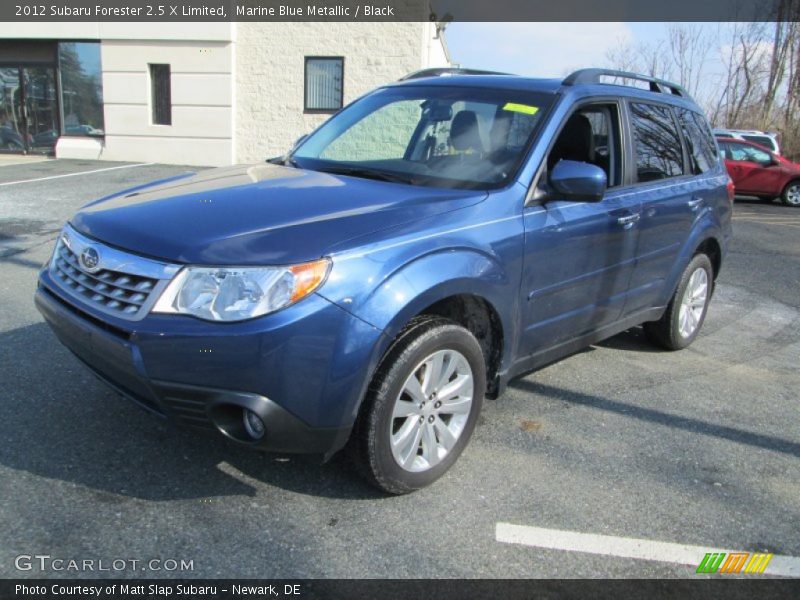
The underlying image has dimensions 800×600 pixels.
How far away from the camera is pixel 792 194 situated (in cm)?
1702

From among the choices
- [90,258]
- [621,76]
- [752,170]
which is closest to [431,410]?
[90,258]

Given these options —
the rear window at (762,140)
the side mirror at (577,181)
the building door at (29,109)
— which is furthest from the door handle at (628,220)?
the building door at (29,109)

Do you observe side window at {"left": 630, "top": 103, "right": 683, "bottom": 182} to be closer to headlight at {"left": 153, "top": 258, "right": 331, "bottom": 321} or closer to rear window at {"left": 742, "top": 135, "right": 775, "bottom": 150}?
headlight at {"left": 153, "top": 258, "right": 331, "bottom": 321}

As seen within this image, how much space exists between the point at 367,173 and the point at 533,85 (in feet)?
3.64

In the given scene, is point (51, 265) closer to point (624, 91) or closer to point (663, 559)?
point (663, 559)

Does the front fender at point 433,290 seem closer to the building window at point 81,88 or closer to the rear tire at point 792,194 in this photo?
the rear tire at point 792,194

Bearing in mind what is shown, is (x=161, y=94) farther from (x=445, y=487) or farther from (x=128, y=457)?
(x=445, y=487)

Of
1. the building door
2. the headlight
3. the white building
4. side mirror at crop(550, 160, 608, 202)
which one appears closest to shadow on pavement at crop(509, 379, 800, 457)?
side mirror at crop(550, 160, 608, 202)

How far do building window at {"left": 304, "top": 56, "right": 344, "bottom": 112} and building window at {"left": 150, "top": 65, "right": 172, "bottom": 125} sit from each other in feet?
11.9

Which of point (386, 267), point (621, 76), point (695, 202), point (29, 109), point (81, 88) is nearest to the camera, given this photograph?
point (386, 267)

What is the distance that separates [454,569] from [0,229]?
797cm

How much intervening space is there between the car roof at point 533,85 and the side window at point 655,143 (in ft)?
0.39

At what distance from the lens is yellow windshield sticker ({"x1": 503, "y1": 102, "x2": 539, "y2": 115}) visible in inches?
147

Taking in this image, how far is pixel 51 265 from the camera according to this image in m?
3.29
